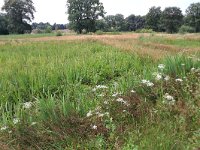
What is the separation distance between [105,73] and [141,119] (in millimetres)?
5032

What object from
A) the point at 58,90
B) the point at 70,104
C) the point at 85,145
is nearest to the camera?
the point at 85,145

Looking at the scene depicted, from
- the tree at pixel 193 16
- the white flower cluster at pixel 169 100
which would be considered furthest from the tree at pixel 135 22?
the white flower cluster at pixel 169 100

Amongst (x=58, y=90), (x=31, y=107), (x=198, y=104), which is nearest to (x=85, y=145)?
(x=31, y=107)

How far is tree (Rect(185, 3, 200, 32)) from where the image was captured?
8988cm

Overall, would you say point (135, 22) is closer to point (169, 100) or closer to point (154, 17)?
point (154, 17)

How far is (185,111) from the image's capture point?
501 cm

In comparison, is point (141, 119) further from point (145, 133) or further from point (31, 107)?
point (31, 107)

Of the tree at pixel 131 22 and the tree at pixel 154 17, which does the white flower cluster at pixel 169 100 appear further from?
the tree at pixel 131 22

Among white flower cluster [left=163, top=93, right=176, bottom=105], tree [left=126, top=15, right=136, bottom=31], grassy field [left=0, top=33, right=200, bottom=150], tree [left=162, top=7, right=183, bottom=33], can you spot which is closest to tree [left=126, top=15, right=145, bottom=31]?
tree [left=126, top=15, right=136, bottom=31]

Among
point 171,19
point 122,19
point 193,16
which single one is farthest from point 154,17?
point 122,19

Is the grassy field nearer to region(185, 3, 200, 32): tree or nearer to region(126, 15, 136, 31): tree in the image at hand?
region(185, 3, 200, 32): tree

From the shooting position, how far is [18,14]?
270ft

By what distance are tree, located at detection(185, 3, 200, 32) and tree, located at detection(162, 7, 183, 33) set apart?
2309 millimetres

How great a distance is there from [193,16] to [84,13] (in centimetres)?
3037
